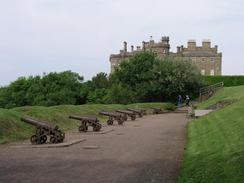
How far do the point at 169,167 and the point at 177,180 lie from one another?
209 centimetres

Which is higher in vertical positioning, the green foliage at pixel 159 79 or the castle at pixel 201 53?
the castle at pixel 201 53

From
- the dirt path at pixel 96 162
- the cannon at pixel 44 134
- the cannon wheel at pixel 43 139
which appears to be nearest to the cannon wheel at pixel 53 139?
the cannon at pixel 44 134

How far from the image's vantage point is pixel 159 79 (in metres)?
71.2

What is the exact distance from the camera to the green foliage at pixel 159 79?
70938 mm

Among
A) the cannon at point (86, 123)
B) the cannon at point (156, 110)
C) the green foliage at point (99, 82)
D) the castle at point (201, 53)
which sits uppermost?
the castle at point (201, 53)

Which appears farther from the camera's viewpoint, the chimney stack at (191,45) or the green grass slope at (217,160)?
the chimney stack at (191,45)

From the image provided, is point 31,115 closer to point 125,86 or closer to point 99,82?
point 125,86

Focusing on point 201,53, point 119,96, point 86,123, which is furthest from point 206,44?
point 86,123

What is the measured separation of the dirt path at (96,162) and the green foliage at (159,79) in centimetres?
4992

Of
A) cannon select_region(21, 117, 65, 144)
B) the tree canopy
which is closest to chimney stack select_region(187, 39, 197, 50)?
the tree canopy

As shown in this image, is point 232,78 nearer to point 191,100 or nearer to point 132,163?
point 191,100

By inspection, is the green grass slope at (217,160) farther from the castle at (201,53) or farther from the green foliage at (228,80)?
the castle at (201,53)

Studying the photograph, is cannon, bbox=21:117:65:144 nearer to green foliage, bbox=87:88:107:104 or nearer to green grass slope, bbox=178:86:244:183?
green grass slope, bbox=178:86:244:183

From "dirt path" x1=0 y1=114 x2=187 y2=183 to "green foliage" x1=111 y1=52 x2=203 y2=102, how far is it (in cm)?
4992
